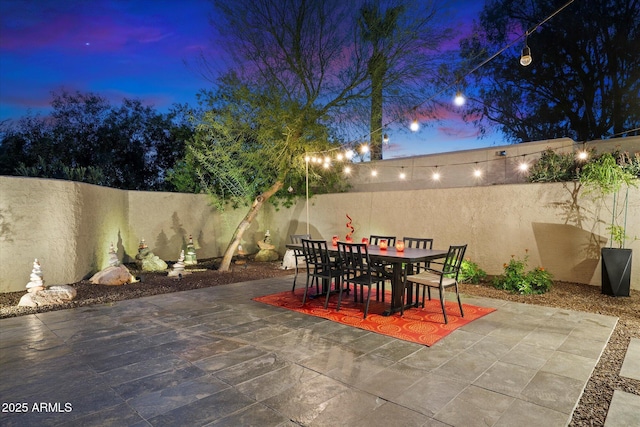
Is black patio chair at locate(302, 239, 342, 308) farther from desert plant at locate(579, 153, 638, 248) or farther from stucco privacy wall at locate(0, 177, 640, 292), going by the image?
desert plant at locate(579, 153, 638, 248)

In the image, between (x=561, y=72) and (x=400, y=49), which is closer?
(x=400, y=49)

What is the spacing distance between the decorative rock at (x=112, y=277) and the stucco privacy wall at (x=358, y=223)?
29 cm

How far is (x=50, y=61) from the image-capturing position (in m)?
10.3

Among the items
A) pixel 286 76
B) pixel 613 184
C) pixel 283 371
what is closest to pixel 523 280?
pixel 613 184

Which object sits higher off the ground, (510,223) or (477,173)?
(477,173)

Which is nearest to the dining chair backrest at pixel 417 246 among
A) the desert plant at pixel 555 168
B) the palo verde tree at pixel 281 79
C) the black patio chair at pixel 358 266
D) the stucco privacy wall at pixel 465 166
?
the black patio chair at pixel 358 266

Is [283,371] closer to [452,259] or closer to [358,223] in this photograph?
[452,259]

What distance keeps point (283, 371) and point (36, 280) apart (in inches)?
164

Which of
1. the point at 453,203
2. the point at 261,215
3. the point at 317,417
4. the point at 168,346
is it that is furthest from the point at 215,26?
the point at 317,417

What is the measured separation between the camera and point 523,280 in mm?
5148

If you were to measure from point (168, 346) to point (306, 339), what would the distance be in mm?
1256

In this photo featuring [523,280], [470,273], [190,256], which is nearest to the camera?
[523,280]

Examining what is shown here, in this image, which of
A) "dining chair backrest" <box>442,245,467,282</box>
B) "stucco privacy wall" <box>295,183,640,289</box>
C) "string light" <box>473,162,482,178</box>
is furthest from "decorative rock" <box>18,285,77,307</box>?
"string light" <box>473,162,482,178</box>

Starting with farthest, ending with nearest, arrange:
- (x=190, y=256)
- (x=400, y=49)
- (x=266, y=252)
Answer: (x=266, y=252) → (x=190, y=256) → (x=400, y=49)
